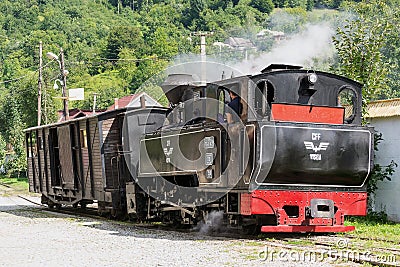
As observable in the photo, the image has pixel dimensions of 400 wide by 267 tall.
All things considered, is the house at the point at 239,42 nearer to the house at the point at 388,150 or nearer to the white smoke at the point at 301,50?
the white smoke at the point at 301,50

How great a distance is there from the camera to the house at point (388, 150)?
48.1 ft

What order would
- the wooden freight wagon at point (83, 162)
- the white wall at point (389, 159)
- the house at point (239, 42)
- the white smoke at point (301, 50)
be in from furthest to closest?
the house at point (239, 42)
the white smoke at point (301, 50)
the wooden freight wagon at point (83, 162)
the white wall at point (389, 159)

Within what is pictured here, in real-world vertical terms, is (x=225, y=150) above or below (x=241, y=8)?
below

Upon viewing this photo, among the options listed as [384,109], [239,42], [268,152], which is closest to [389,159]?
[384,109]

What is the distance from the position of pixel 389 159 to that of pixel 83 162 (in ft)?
28.5

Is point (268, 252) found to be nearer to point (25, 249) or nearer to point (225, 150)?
point (225, 150)

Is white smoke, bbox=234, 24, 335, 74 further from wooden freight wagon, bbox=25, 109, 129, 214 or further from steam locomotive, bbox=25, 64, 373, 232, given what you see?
steam locomotive, bbox=25, 64, 373, 232

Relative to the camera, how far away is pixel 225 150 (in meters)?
11.0

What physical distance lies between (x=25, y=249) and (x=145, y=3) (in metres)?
139

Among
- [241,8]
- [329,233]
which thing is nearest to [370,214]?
[329,233]

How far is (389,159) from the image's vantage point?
14.9 meters

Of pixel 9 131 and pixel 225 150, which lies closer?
pixel 225 150

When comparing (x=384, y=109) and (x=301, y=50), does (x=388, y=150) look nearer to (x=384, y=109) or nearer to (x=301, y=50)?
(x=384, y=109)

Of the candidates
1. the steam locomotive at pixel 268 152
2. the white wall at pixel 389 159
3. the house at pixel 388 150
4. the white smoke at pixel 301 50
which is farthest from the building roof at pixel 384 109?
the white smoke at pixel 301 50
